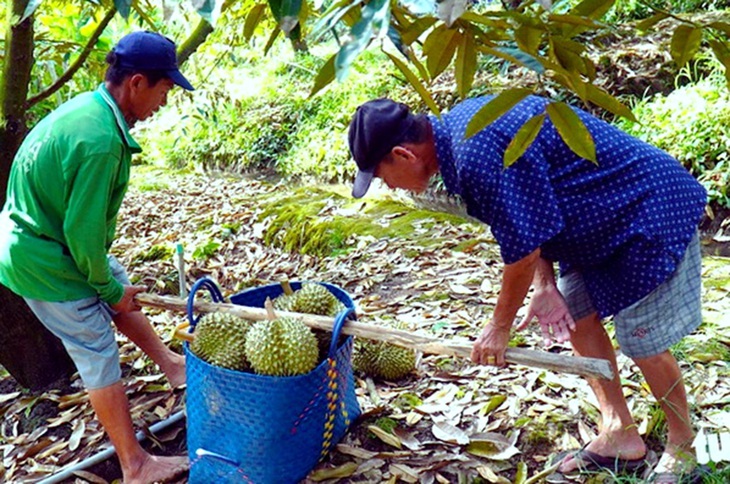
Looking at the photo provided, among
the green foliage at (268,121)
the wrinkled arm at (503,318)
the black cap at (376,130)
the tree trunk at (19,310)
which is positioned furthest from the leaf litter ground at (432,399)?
the green foliage at (268,121)

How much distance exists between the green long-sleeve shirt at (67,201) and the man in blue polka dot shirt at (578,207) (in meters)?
0.87

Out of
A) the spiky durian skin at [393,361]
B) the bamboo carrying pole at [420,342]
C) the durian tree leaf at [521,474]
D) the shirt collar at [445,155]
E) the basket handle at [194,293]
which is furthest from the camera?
the spiky durian skin at [393,361]

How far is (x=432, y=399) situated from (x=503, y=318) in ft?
3.14

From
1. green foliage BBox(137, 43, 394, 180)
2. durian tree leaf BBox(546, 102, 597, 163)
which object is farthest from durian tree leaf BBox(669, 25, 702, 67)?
green foliage BBox(137, 43, 394, 180)

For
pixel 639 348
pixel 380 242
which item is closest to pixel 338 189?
pixel 380 242

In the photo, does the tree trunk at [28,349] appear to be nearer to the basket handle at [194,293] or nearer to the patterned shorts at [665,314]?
the basket handle at [194,293]

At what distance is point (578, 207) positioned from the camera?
1898 mm

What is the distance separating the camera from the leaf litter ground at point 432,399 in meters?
2.38

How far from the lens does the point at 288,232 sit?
4.94 meters

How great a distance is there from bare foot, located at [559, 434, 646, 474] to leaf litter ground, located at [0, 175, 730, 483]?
0.32 feet

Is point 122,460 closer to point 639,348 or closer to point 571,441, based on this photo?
point 571,441

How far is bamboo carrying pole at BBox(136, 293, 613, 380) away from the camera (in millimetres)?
1758

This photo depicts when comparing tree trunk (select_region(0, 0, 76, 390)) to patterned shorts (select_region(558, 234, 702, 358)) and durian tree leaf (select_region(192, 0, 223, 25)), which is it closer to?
durian tree leaf (select_region(192, 0, 223, 25))

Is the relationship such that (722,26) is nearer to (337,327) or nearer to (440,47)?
(440,47)
